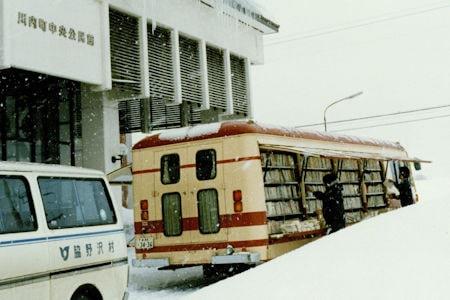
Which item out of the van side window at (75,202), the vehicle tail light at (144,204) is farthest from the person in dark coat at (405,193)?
the van side window at (75,202)

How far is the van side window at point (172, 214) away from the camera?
11.6 m

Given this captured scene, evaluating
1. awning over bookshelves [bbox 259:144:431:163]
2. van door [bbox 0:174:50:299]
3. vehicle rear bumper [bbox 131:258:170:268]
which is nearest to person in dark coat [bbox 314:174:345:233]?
awning over bookshelves [bbox 259:144:431:163]

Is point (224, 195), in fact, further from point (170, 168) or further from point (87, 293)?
point (87, 293)

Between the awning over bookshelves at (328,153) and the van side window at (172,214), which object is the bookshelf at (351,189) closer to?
the awning over bookshelves at (328,153)

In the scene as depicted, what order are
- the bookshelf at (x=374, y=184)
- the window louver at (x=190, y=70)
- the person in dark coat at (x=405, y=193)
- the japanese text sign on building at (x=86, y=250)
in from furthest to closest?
the window louver at (x=190, y=70), the person in dark coat at (x=405, y=193), the bookshelf at (x=374, y=184), the japanese text sign on building at (x=86, y=250)

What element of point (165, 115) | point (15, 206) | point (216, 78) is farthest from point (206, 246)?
point (165, 115)

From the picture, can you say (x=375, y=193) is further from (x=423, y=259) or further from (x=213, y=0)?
(x=213, y=0)

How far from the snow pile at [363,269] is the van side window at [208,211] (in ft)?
8.19

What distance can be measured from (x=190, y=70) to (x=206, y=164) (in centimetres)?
1197

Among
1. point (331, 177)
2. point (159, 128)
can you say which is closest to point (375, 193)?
point (331, 177)

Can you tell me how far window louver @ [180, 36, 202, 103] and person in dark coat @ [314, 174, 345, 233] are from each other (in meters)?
10.8

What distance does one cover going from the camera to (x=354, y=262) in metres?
7.22

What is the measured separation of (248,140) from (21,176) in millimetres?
4931

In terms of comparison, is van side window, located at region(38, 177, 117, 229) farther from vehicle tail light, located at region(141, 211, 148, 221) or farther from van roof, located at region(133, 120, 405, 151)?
vehicle tail light, located at region(141, 211, 148, 221)
